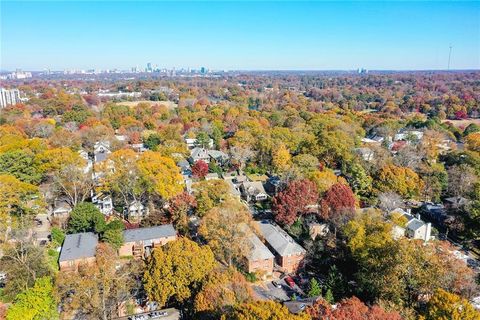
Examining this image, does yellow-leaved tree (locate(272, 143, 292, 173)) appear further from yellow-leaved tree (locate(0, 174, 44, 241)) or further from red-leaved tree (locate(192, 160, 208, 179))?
yellow-leaved tree (locate(0, 174, 44, 241))

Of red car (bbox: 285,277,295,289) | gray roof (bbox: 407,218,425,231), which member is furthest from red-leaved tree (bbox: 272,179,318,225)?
gray roof (bbox: 407,218,425,231)

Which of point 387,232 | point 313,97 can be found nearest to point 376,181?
point 387,232

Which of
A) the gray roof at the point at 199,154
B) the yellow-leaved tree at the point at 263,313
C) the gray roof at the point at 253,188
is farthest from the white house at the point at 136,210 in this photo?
the yellow-leaved tree at the point at 263,313

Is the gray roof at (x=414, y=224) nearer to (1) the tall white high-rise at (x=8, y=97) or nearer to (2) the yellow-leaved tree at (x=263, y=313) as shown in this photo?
(2) the yellow-leaved tree at (x=263, y=313)

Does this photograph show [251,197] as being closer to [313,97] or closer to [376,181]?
[376,181]

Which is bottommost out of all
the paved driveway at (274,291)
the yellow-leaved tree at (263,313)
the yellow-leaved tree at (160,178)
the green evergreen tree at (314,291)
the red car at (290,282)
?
the paved driveway at (274,291)

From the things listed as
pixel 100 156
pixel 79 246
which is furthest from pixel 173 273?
pixel 100 156

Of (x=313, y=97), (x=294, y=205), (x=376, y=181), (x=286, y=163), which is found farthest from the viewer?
(x=313, y=97)
